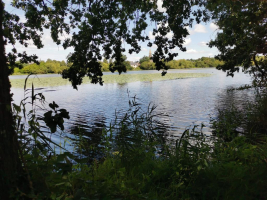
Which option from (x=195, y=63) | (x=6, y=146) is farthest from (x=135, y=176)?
(x=195, y=63)

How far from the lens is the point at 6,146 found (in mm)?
2221

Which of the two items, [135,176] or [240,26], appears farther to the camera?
[240,26]

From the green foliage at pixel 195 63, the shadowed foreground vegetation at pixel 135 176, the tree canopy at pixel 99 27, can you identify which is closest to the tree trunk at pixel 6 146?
the shadowed foreground vegetation at pixel 135 176

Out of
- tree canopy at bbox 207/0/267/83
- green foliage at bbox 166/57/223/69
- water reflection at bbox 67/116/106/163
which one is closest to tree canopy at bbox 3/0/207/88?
tree canopy at bbox 207/0/267/83

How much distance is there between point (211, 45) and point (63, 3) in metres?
10.2

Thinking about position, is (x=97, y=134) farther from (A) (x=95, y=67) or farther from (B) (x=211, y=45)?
(B) (x=211, y=45)

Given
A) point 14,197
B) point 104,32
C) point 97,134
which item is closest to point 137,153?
point 14,197

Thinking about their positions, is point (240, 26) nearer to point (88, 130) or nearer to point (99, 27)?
point (99, 27)

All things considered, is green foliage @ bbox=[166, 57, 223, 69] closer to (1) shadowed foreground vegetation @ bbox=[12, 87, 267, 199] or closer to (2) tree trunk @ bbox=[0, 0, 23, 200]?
(1) shadowed foreground vegetation @ bbox=[12, 87, 267, 199]

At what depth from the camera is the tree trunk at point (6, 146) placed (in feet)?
7.09

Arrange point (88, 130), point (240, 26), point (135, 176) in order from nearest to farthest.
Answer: point (135, 176) → point (240, 26) → point (88, 130)

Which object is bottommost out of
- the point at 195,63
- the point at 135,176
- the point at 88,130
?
the point at 88,130

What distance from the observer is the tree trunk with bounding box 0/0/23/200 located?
2162mm

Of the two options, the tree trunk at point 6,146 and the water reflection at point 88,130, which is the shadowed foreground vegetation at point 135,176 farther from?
the water reflection at point 88,130
